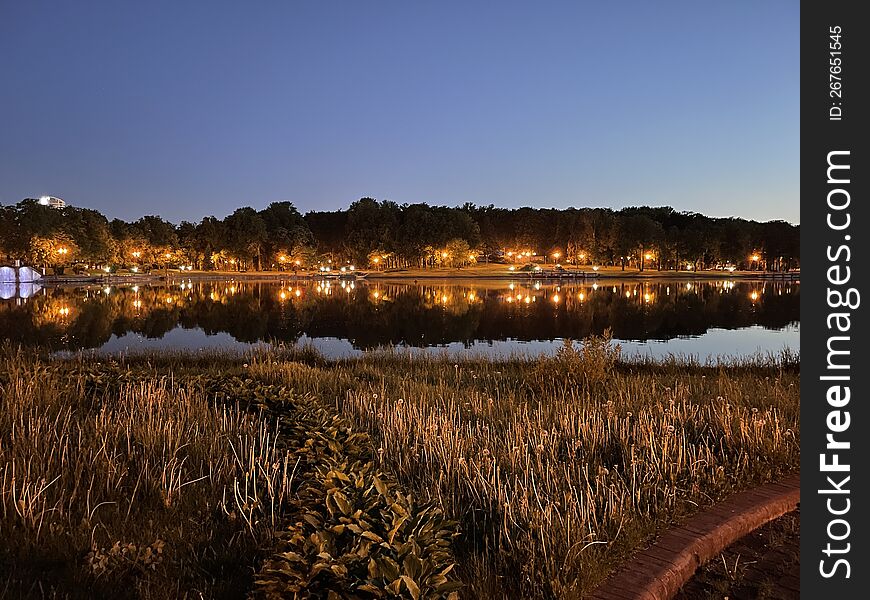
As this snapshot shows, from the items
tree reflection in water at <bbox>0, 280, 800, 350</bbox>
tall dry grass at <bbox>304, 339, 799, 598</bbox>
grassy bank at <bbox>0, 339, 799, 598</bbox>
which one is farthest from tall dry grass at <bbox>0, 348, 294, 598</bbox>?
tree reflection in water at <bbox>0, 280, 800, 350</bbox>

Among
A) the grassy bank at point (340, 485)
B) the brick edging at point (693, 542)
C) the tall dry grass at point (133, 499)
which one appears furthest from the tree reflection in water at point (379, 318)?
the brick edging at point (693, 542)

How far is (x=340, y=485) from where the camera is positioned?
4.18 metres

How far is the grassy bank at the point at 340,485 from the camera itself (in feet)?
12.0

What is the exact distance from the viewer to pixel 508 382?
37.2 ft

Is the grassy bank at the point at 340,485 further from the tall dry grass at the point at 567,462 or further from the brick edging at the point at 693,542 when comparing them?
the brick edging at the point at 693,542

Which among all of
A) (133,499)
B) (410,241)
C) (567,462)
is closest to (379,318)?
(567,462)

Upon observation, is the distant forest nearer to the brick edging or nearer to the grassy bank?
the grassy bank

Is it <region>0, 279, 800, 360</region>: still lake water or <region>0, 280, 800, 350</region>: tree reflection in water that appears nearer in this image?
<region>0, 279, 800, 360</region>: still lake water

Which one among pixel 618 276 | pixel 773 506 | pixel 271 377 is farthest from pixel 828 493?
pixel 618 276

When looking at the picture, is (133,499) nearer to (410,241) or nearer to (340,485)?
(340,485)

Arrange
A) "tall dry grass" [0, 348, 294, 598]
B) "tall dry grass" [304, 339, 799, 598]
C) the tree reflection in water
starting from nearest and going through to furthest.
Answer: "tall dry grass" [0, 348, 294, 598], "tall dry grass" [304, 339, 799, 598], the tree reflection in water

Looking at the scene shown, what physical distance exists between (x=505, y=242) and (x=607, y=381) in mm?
128863

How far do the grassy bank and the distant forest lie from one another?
89.2 m

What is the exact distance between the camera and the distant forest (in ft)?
340
